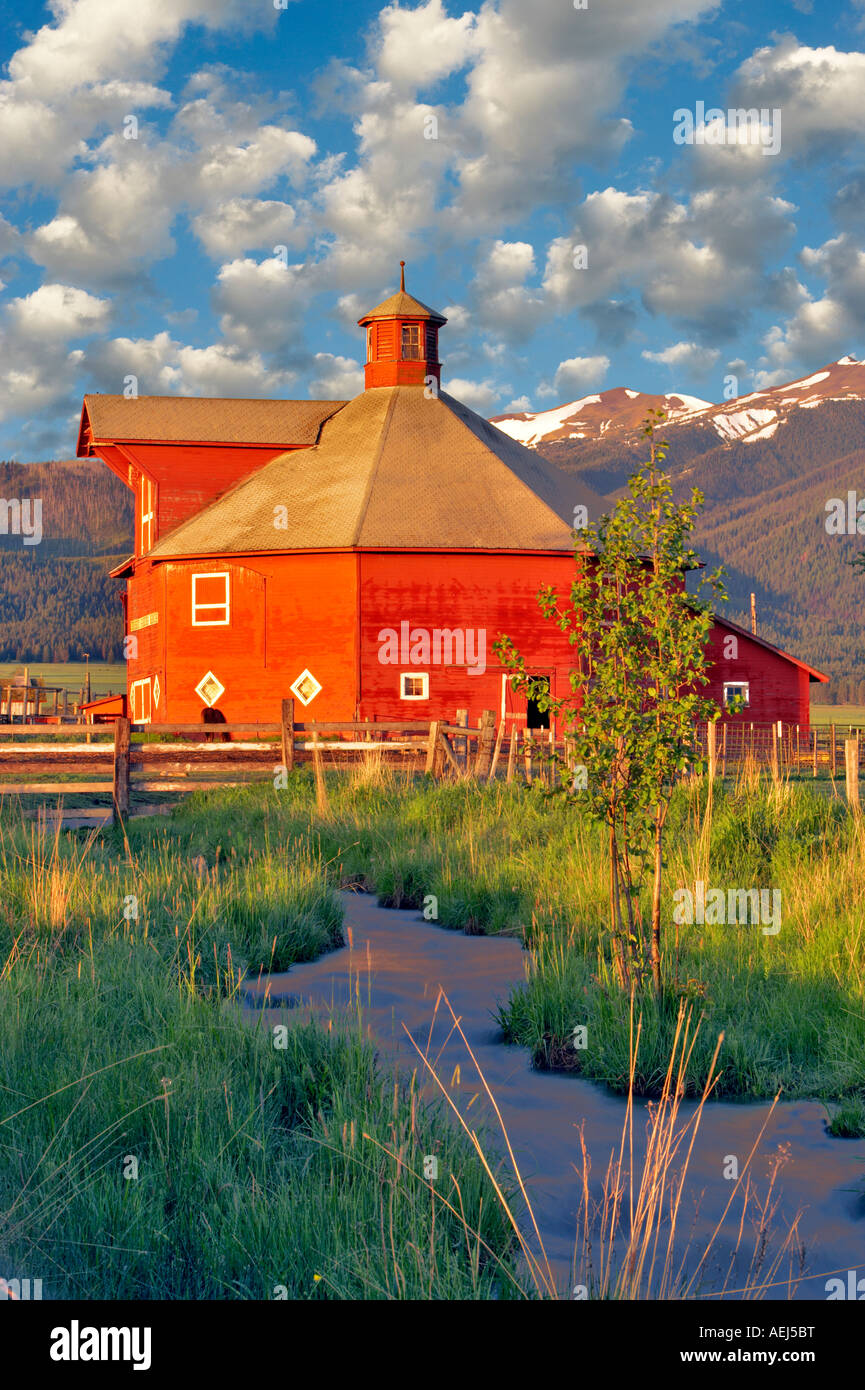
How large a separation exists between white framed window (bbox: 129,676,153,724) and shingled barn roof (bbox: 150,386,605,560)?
427cm

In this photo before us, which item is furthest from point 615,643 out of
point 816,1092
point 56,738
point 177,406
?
point 177,406

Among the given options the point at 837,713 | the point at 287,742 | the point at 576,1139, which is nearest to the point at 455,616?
the point at 287,742

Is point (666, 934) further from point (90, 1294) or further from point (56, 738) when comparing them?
point (56, 738)

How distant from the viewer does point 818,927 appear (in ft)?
25.6

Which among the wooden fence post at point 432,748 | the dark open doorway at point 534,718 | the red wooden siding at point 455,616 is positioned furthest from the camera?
the dark open doorway at point 534,718

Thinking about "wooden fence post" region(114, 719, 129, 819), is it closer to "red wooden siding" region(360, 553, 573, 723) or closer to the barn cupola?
"red wooden siding" region(360, 553, 573, 723)

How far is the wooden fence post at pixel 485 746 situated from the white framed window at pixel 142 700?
19.8 m

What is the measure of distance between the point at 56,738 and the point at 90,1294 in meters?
32.2

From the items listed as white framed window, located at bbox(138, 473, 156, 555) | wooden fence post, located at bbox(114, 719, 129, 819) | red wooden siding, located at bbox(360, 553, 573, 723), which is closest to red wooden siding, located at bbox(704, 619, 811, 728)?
red wooden siding, located at bbox(360, 553, 573, 723)

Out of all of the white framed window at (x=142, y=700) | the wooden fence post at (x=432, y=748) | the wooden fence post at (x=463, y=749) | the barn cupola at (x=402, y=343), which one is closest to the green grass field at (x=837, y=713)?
the barn cupola at (x=402, y=343)

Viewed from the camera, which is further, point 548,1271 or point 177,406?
point 177,406

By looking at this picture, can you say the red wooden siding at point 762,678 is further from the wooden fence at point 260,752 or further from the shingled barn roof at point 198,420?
the wooden fence at point 260,752

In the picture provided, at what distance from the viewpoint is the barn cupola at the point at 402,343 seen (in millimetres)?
40219

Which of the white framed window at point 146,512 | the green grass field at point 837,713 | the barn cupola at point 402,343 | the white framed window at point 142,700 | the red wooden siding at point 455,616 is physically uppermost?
the barn cupola at point 402,343
